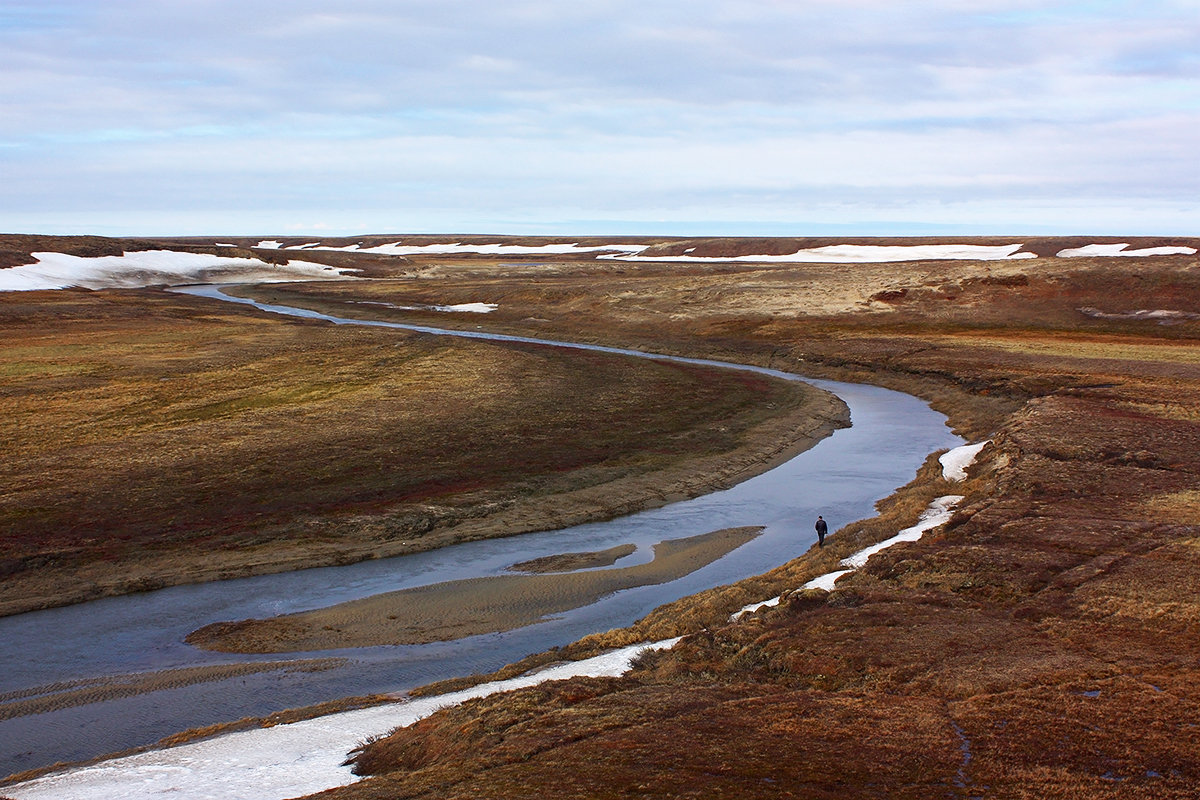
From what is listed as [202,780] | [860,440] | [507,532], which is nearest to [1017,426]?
[860,440]

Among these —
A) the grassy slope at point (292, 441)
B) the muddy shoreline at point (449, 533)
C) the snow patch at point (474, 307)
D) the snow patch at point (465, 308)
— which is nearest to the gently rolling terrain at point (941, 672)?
the muddy shoreline at point (449, 533)

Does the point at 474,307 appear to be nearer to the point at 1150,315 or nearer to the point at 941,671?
the point at 1150,315

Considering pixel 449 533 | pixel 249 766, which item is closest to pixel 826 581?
pixel 449 533

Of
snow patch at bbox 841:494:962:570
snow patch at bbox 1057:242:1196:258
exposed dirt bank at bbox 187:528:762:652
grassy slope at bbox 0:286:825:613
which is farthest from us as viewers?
snow patch at bbox 1057:242:1196:258

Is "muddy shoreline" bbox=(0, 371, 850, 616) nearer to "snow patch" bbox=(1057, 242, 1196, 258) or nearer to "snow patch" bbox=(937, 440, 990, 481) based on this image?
"snow patch" bbox=(937, 440, 990, 481)

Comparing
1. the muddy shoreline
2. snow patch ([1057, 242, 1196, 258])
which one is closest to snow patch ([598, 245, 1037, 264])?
snow patch ([1057, 242, 1196, 258])

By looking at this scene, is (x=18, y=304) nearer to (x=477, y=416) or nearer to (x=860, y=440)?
(x=477, y=416)
